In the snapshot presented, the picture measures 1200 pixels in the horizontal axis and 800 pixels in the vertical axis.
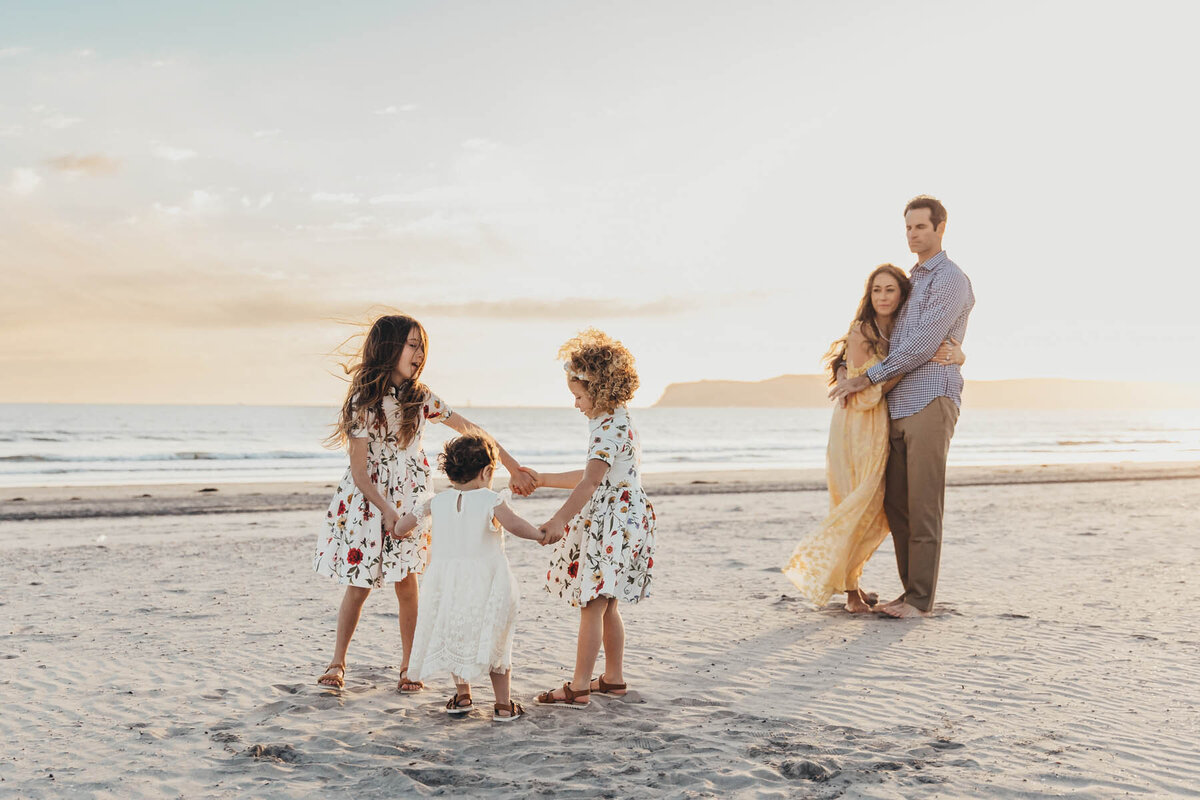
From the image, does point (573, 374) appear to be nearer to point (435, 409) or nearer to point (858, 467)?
point (435, 409)

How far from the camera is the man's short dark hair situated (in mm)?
5664

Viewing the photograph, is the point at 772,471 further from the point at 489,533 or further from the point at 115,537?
the point at 489,533

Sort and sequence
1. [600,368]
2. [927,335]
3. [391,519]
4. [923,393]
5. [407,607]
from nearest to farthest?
1. [600,368]
2. [391,519]
3. [407,607]
4. [927,335]
5. [923,393]

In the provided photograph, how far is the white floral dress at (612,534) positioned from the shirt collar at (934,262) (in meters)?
2.73

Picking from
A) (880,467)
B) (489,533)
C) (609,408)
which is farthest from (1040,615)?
(489,533)

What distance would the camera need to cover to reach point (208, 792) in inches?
116

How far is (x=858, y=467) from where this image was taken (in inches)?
226

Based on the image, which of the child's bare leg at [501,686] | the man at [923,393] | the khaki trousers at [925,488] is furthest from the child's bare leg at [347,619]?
the khaki trousers at [925,488]

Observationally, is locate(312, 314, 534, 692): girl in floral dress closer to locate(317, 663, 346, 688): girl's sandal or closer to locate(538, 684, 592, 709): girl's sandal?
locate(317, 663, 346, 688): girl's sandal

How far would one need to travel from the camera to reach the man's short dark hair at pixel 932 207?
18.6 feet

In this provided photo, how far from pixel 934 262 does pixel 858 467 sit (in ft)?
4.54

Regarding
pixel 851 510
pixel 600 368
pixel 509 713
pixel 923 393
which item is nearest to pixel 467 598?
pixel 509 713

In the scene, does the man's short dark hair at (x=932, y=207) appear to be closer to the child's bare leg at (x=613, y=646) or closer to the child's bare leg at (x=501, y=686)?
→ the child's bare leg at (x=613, y=646)

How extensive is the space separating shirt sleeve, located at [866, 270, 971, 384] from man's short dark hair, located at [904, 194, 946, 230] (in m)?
0.37
